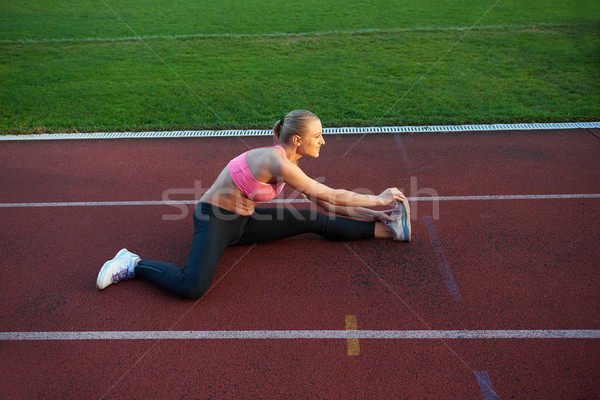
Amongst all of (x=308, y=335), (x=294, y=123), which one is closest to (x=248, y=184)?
(x=294, y=123)

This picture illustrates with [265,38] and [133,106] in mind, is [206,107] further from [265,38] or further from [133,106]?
[265,38]

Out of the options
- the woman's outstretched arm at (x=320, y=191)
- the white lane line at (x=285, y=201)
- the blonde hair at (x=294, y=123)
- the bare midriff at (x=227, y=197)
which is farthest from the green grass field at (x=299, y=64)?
the blonde hair at (x=294, y=123)

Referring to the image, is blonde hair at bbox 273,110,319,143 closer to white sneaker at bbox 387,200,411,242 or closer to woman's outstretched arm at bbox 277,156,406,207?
woman's outstretched arm at bbox 277,156,406,207

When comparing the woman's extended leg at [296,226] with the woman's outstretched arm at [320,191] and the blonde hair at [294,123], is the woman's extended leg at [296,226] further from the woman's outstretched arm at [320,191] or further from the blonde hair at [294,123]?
the blonde hair at [294,123]

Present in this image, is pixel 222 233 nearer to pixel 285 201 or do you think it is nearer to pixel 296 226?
pixel 296 226

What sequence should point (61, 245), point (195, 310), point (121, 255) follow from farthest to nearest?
point (61, 245), point (121, 255), point (195, 310)

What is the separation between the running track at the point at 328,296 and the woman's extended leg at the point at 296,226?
0.17 m

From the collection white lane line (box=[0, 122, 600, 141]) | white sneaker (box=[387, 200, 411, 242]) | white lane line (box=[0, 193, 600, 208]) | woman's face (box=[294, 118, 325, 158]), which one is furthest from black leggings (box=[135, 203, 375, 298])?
white lane line (box=[0, 122, 600, 141])

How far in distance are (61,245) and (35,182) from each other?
1.67 m

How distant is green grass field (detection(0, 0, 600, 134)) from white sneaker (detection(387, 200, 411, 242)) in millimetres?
3202

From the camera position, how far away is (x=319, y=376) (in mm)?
3396

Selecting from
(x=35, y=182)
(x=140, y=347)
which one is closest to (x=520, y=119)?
(x=140, y=347)

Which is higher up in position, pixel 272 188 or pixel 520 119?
pixel 272 188

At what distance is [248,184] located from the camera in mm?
3998
